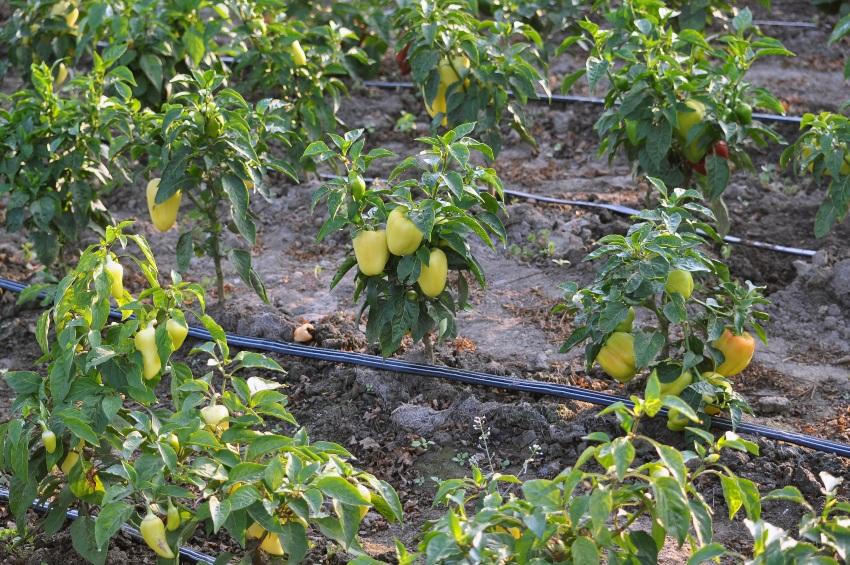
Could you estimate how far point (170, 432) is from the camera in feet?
9.96

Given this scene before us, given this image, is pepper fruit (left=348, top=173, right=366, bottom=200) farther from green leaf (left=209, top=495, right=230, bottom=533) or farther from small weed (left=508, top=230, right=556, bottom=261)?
small weed (left=508, top=230, right=556, bottom=261)

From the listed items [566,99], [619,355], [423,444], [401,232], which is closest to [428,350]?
[423,444]

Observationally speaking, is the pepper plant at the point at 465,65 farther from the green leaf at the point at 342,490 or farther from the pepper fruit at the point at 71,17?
the green leaf at the point at 342,490

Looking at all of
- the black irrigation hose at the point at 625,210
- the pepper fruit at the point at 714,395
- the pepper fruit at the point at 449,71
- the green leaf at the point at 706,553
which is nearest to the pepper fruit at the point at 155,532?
the green leaf at the point at 706,553

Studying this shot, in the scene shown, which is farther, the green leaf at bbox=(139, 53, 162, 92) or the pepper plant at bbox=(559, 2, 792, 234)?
the green leaf at bbox=(139, 53, 162, 92)

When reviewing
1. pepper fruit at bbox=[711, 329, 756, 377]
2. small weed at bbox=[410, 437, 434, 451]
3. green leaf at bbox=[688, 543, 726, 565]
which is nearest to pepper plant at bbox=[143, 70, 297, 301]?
small weed at bbox=[410, 437, 434, 451]

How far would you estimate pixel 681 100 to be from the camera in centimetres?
473

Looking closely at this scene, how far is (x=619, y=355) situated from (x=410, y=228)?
817mm

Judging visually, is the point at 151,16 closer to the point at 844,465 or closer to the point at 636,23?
the point at 636,23

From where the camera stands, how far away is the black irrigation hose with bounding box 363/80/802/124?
6.34 meters

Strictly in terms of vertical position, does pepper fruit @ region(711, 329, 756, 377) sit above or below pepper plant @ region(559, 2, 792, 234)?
below

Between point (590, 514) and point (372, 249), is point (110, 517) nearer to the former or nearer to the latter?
point (590, 514)

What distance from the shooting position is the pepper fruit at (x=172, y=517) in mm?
3025

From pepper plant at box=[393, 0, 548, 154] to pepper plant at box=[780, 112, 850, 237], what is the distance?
116 centimetres
